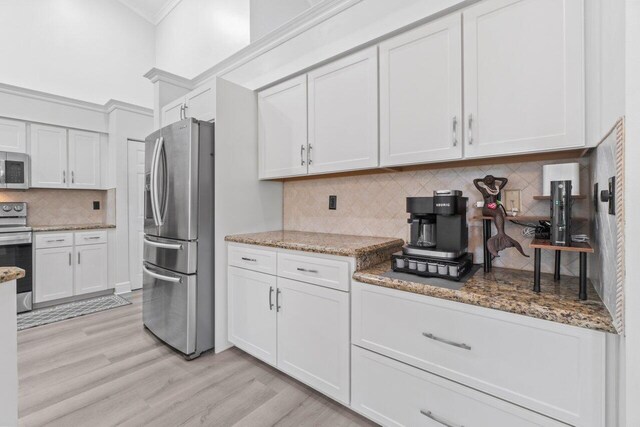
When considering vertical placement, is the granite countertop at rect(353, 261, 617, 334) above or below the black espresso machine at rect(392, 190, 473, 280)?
below

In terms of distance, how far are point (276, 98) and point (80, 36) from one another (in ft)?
12.4

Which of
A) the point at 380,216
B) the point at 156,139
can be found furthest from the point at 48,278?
the point at 380,216

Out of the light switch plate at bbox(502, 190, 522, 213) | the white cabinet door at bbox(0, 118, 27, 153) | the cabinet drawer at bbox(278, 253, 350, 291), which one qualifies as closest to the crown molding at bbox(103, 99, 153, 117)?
the white cabinet door at bbox(0, 118, 27, 153)

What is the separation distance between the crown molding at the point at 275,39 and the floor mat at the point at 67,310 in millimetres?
2652

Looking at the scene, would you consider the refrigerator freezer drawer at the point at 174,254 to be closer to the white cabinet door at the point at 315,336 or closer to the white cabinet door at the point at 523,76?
the white cabinet door at the point at 315,336

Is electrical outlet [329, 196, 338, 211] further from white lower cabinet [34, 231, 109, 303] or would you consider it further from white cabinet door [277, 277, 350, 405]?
white lower cabinet [34, 231, 109, 303]

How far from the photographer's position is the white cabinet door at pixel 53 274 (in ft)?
Result: 11.1

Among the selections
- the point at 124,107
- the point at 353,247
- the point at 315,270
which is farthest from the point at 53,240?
the point at 353,247

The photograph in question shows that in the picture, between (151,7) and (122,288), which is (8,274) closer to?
(122,288)

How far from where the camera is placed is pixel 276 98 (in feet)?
8.05

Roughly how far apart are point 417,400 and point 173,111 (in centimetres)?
303

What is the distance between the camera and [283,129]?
2.41 meters

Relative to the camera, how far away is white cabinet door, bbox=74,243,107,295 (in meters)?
3.68

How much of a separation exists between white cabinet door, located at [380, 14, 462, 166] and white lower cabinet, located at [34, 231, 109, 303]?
3911 millimetres
